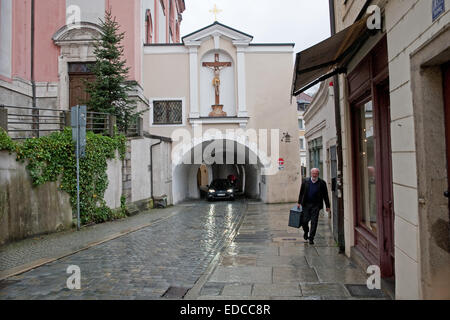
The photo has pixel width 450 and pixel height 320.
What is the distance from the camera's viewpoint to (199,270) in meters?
6.31

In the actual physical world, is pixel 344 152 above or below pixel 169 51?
below

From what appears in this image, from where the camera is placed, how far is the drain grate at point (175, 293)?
4.93 metres

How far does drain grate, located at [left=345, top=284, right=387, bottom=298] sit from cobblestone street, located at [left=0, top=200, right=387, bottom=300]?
2.0 inches

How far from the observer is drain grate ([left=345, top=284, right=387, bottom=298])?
483cm

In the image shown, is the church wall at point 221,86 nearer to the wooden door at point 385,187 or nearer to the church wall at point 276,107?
the church wall at point 276,107

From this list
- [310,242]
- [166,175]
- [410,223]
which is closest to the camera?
[410,223]

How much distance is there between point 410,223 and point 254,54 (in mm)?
18322

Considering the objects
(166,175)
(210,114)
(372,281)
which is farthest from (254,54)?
(372,281)

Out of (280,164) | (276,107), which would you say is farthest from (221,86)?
(280,164)

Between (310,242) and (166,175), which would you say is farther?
(166,175)

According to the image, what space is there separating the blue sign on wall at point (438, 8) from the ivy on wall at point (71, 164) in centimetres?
861

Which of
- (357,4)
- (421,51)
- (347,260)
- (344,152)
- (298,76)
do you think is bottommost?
(347,260)

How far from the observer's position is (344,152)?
7320 mm
